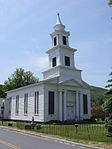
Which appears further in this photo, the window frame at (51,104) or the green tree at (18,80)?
the green tree at (18,80)

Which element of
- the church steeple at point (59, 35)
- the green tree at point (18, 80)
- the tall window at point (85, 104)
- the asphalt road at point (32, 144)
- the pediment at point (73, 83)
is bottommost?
the asphalt road at point (32, 144)

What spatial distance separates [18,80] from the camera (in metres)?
68.7

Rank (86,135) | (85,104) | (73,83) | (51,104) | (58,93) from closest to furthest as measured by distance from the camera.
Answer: (86,135) → (51,104) → (58,93) → (73,83) → (85,104)

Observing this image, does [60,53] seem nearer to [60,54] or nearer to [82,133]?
[60,54]

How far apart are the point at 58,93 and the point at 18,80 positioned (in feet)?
116

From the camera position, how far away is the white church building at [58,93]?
34344mm

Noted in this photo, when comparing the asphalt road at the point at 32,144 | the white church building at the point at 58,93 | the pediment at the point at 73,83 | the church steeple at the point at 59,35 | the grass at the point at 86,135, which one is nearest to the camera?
the asphalt road at the point at 32,144

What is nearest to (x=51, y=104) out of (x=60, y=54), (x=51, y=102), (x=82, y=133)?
(x=51, y=102)

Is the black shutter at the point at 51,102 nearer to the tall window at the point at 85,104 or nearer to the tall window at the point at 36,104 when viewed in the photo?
the tall window at the point at 36,104

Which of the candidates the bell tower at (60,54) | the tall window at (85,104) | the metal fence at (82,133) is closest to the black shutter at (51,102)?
the bell tower at (60,54)

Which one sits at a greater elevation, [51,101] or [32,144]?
[51,101]

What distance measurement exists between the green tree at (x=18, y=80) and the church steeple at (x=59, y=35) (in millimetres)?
30649

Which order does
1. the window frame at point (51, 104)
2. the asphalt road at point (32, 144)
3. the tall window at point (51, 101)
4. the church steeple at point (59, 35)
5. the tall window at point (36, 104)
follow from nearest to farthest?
the asphalt road at point (32, 144) < the window frame at point (51, 104) < the tall window at point (51, 101) < the tall window at point (36, 104) < the church steeple at point (59, 35)

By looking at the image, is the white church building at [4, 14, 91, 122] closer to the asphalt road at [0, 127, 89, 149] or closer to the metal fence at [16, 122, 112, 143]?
→ the metal fence at [16, 122, 112, 143]
